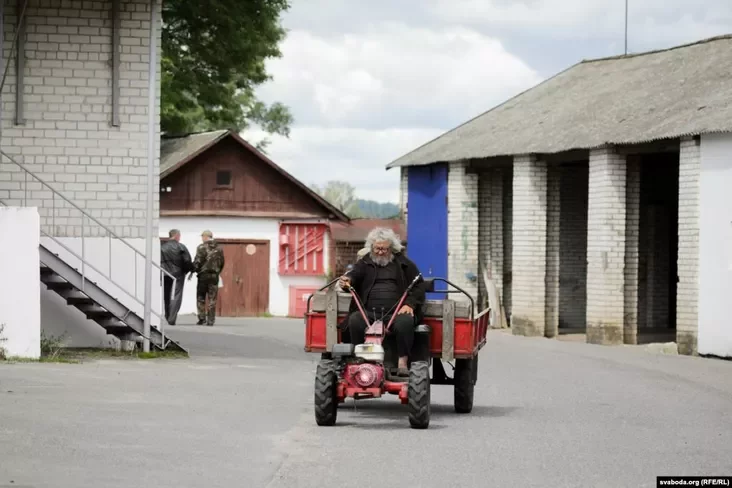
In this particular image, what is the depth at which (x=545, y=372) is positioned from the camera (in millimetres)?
22359

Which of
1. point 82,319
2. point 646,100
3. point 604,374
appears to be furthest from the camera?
point 646,100

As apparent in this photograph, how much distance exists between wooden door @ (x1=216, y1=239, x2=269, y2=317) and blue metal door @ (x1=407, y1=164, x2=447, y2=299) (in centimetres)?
972

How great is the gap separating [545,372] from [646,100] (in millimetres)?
12053

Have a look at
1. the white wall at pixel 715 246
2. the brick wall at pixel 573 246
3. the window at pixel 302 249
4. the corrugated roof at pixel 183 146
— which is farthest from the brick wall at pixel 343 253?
the white wall at pixel 715 246

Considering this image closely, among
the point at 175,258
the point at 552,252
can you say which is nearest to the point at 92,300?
the point at 175,258

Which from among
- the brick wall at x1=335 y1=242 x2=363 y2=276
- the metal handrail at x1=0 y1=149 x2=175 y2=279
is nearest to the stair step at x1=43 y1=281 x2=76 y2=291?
the metal handrail at x1=0 y1=149 x2=175 y2=279

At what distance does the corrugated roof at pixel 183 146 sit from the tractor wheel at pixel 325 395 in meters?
35.4

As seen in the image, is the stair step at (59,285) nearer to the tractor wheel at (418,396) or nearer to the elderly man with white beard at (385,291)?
the elderly man with white beard at (385,291)

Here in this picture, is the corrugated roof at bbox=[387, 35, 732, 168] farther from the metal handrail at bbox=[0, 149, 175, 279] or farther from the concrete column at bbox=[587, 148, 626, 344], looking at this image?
the metal handrail at bbox=[0, 149, 175, 279]

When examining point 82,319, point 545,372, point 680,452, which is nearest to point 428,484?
point 680,452

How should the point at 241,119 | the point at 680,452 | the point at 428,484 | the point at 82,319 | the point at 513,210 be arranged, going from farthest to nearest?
the point at 241,119, the point at 513,210, the point at 82,319, the point at 680,452, the point at 428,484

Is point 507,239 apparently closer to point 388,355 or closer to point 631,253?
point 631,253

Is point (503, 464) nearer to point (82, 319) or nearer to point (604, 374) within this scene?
point (604, 374)

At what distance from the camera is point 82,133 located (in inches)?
943
